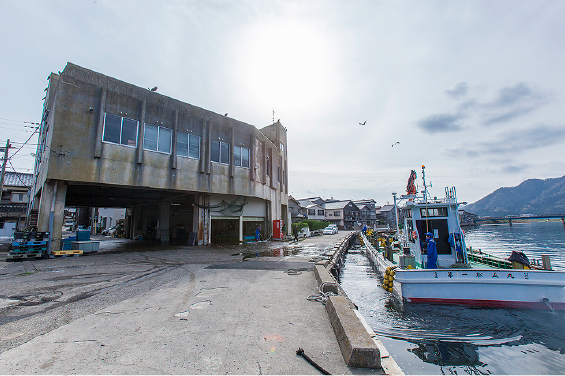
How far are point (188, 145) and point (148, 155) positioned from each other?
291 cm

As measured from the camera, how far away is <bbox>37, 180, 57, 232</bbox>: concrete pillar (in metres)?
13.9

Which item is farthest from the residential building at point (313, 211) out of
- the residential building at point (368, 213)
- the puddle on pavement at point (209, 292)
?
the puddle on pavement at point (209, 292)

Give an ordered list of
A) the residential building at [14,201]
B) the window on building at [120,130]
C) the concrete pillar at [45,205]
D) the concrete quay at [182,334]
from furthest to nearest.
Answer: the residential building at [14,201], the window on building at [120,130], the concrete pillar at [45,205], the concrete quay at [182,334]

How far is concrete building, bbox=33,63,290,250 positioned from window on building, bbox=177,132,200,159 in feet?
0.23

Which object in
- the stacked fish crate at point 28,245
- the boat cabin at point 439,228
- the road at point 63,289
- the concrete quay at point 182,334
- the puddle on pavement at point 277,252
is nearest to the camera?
the concrete quay at point 182,334

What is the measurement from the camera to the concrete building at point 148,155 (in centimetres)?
1424

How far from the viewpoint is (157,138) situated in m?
17.4

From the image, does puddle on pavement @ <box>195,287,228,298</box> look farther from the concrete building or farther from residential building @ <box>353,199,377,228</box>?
residential building @ <box>353,199,377,228</box>

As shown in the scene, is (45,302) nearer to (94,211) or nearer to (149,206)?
(149,206)

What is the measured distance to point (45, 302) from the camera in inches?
232

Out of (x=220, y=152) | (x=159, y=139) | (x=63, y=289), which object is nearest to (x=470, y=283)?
(x=63, y=289)

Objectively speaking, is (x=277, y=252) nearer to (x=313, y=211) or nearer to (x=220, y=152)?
(x=220, y=152)

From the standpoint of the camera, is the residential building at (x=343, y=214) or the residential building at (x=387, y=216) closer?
the residential building at (x=343, y=214)

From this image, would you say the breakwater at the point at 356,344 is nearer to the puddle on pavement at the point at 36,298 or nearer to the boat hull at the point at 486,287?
the boat hull at the point at 486,287
